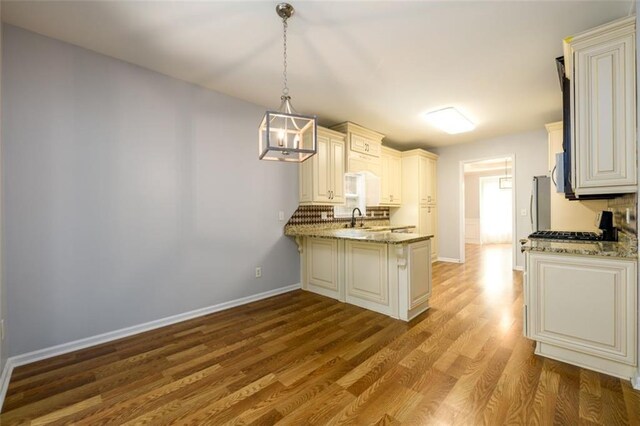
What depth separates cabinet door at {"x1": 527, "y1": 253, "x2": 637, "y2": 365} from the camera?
184 cm

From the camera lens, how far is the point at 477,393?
1.77 meters

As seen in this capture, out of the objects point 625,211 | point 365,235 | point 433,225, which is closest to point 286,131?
point 365,235

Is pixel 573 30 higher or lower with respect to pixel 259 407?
higher

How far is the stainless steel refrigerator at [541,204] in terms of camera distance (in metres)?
4.68

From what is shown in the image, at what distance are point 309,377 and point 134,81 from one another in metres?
3.06

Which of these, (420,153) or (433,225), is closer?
(420,153)

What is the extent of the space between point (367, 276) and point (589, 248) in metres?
1.95

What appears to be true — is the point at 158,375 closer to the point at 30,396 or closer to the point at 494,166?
the point at 30,396

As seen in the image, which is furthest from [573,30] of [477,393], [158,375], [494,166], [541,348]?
[494,166]

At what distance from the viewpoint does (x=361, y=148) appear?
4.69 metres

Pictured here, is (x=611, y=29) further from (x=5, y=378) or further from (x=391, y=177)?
(x=5, y=378)

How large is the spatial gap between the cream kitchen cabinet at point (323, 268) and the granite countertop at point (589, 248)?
2.07 m

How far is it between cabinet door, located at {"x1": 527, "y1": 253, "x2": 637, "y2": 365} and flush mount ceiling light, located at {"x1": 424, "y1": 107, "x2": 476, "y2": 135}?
8.10 ft

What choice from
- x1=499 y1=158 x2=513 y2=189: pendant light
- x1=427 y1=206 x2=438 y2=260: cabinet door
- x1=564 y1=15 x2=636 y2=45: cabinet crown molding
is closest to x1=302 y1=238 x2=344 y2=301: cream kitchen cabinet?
x1=564 y1=15 x2=636 y2=45: cabinet crown molding
